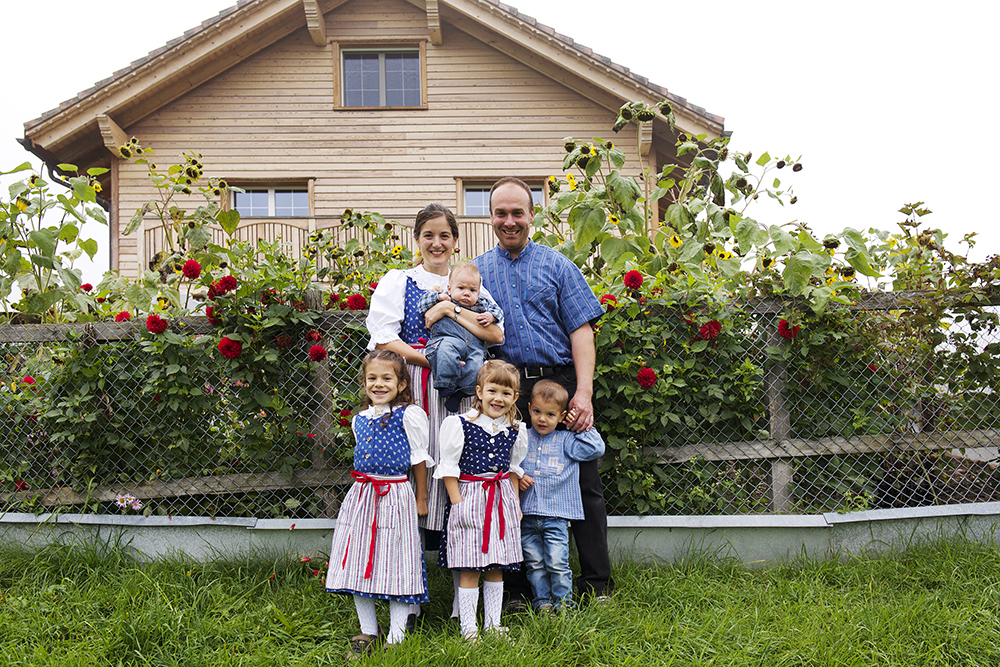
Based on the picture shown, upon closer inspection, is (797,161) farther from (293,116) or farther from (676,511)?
(293,116)

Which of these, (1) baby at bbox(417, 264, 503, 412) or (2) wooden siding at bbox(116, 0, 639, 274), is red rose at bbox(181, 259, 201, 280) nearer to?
(1) baby at bbox(417, 264, 503, 412)

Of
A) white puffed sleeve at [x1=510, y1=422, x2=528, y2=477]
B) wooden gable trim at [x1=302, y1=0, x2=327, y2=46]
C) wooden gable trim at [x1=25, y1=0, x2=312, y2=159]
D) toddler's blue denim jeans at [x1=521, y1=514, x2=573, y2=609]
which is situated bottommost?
toddler's blue denim jeans at [x1=521, y1=514, x2=573, y2=609]

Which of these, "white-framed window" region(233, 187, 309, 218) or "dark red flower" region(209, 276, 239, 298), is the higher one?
"white-framed window" region(233, 187, 309, 218)

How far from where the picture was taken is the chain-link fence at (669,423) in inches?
127

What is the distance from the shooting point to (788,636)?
7.84ft

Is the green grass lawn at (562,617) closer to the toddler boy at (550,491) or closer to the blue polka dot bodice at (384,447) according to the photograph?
the toddler boy at (550,491)

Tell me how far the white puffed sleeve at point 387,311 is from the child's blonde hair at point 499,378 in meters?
0.37

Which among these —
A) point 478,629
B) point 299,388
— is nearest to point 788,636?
point 478,629

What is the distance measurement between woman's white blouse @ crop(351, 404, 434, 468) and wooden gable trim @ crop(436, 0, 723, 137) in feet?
23.6

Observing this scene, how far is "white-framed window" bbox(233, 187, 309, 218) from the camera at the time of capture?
9.51m

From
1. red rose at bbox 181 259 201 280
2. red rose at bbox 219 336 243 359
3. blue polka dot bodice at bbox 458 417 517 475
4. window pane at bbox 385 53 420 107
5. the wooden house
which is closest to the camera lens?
blue polka dot bodice at bbox 458 417 517 475

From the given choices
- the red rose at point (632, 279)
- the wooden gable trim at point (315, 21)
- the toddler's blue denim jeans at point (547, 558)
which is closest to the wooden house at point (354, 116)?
the wooden gable trim at point (315, 21)

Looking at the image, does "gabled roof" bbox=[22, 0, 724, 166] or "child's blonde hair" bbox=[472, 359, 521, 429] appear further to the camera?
"gabled roof" bbox=[22, 0, 724, 166]

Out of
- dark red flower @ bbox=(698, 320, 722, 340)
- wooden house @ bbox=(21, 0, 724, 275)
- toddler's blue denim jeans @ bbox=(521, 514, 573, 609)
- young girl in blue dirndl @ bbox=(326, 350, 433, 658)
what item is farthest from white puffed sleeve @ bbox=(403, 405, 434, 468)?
wooden house @ bbox=(21, 0, 724, 275)
